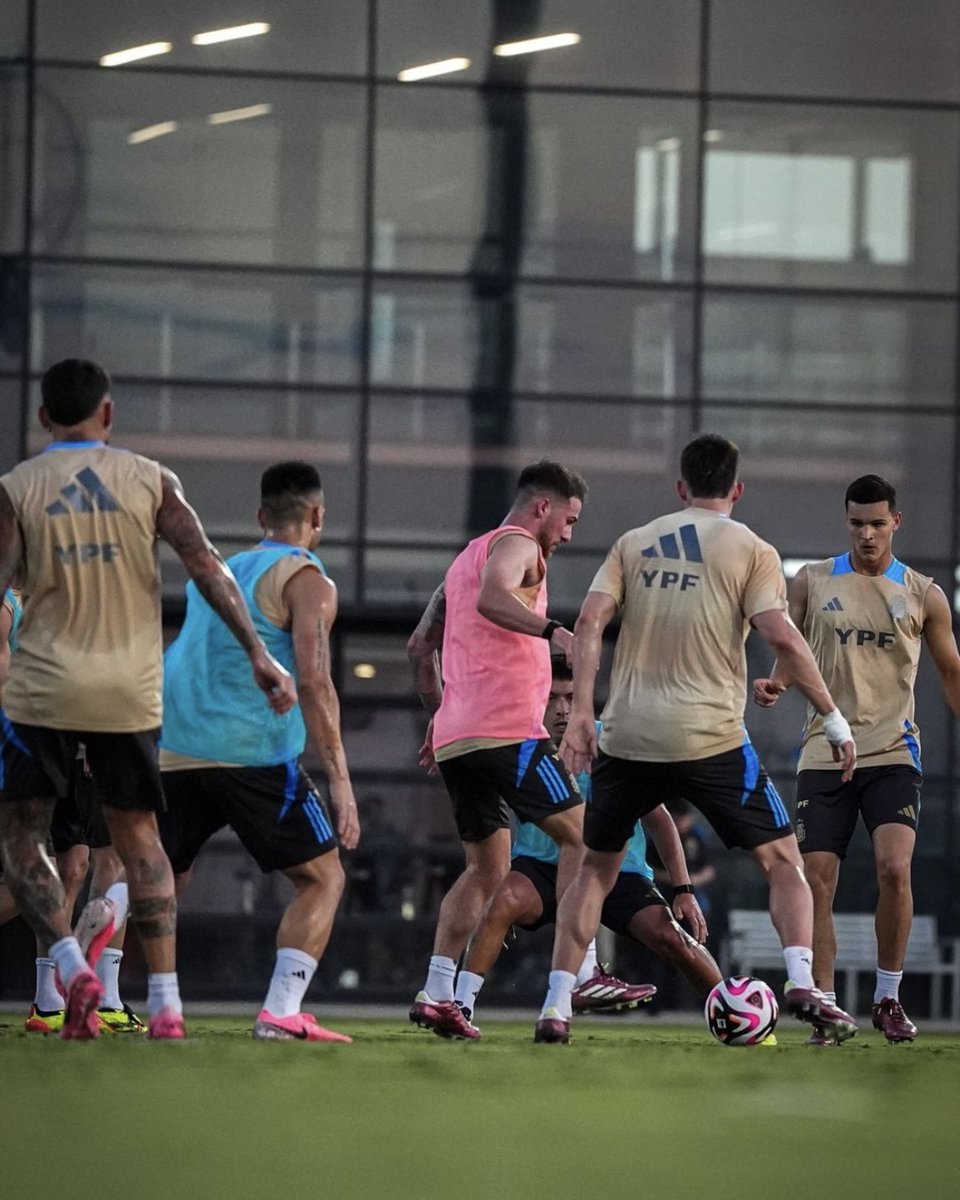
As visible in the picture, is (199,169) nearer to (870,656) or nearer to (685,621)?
(870,656)

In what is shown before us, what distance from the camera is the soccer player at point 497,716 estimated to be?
9211 millimetres

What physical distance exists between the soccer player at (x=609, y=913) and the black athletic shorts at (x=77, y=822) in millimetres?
1621

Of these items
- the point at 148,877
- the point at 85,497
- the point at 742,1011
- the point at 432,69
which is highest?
the point at 432,69

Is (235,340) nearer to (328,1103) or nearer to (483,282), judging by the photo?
(483,282)

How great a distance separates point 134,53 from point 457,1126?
15.7m

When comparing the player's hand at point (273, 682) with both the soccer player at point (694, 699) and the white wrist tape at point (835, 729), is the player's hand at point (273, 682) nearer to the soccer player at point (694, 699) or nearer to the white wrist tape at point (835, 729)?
the soccer player at point (694, 699)

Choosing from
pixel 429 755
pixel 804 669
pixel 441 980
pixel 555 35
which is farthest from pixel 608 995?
pixel 555 35

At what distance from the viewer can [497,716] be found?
9328 mm

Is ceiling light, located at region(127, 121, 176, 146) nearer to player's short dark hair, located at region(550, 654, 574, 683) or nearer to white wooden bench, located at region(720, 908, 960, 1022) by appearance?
white wooden bench, located at region(720, 908, 960, 1022)

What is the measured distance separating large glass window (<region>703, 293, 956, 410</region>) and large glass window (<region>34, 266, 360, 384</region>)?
3.14 metres

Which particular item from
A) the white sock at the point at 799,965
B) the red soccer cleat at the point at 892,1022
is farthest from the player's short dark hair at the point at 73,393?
the red soccer cleat at the point at 892,1022

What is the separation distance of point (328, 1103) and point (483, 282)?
48.3 ft

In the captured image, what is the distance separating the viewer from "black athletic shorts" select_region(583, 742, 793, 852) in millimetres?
8500

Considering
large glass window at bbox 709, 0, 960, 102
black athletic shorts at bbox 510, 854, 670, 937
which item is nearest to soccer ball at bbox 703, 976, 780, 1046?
black athletic shorts at bbox 510, 854, 670, 937
